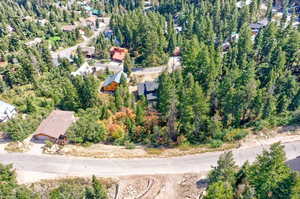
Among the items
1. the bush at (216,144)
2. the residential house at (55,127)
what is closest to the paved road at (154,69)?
the residential house at (55,127)

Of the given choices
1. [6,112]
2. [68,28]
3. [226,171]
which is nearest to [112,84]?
[6,112]

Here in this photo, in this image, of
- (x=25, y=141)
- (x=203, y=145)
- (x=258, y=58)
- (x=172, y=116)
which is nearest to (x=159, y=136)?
(x=172, y=116)

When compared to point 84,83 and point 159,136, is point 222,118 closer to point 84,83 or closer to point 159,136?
point 159,136

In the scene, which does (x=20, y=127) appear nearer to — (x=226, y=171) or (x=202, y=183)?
(x=202, y=183)

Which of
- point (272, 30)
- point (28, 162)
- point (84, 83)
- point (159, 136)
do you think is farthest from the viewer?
point (272, 30)

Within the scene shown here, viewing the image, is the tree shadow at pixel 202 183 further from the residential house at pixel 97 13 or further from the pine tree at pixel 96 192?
the residential house at pixel 97 13
